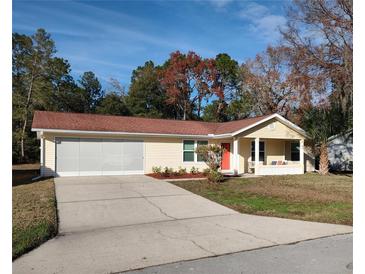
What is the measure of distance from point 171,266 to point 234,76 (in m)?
35.9

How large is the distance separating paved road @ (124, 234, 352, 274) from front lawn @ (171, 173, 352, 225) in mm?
2548

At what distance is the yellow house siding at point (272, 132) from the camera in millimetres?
18805

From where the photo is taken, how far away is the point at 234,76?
1508 inches

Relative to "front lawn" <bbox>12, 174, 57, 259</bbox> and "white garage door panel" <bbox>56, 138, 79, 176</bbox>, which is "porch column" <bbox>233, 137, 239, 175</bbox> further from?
"front lawn" <bbox>12, 174, 57, 259</bbox>

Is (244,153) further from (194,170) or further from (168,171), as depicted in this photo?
(168,171)

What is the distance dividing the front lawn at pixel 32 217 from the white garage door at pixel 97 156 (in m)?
4.25

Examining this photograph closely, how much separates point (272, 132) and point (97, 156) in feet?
37.1

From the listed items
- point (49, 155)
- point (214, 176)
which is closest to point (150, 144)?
point (214, 176)

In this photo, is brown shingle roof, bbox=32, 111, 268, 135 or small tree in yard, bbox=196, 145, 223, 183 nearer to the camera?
small tree in yard, bbox=196, 145, 223, 183

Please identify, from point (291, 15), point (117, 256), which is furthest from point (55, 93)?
point (117, 256)

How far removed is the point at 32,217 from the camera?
7223mm

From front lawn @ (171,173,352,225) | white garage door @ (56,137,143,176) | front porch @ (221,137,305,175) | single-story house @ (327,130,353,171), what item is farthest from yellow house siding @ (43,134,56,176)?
single-story house @ (327,130,353,171)

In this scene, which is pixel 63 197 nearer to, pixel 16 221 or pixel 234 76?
pixel 16 221

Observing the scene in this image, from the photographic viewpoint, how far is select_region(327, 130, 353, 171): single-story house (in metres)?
22.5
